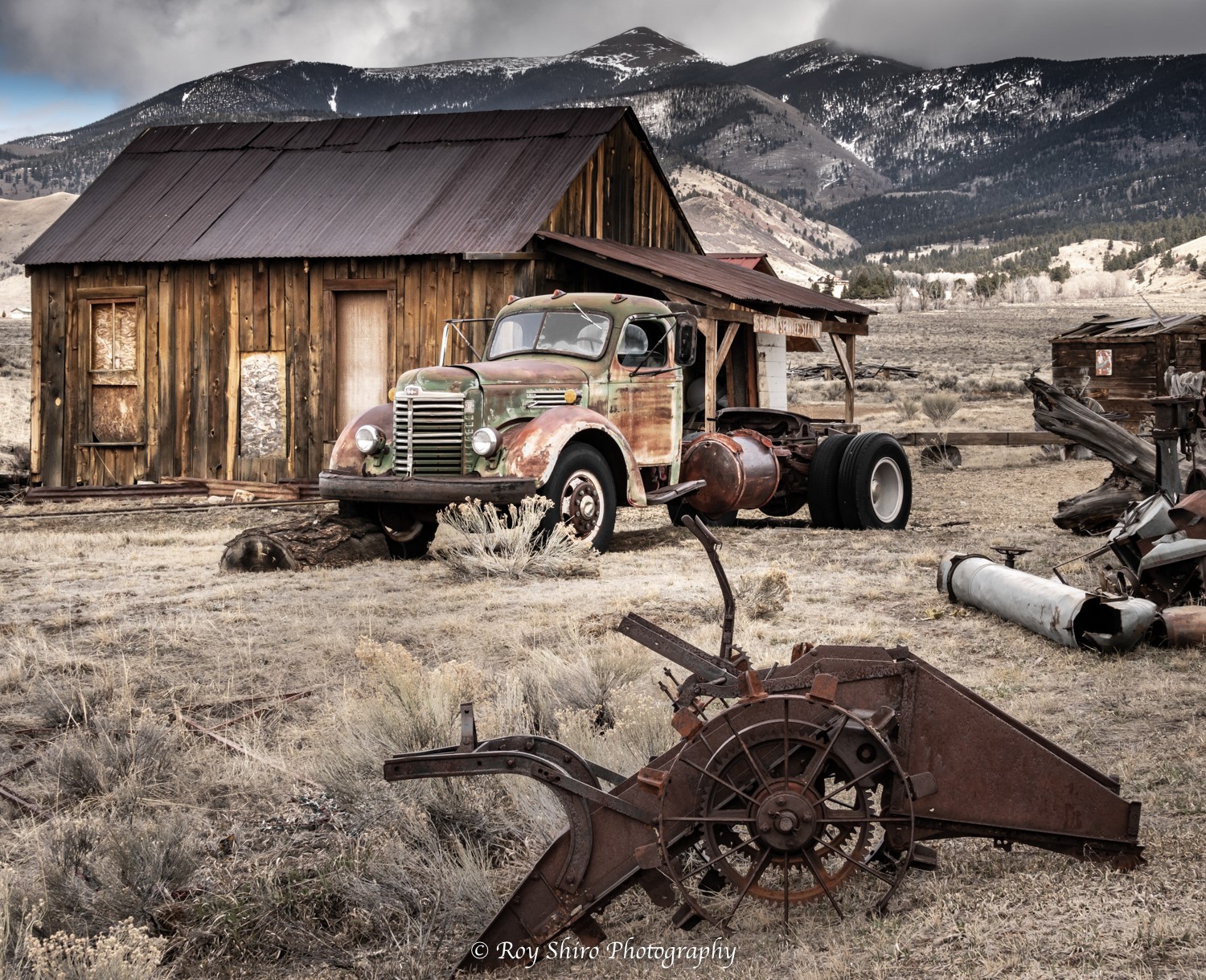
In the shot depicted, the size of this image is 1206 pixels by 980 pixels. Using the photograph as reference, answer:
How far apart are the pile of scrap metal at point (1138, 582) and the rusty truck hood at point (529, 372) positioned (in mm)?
3843

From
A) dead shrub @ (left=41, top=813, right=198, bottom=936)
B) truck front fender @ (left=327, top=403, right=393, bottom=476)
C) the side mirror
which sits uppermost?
the side mirror

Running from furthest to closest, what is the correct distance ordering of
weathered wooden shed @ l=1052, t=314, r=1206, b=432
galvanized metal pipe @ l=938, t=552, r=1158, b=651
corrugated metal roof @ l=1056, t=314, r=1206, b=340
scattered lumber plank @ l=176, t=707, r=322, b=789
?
weathered wooden shed @ l=1052, t=314, r=1206, b=432 → corrugated metal roof @ l=1056, t=314, r=1206, b=340 → galvanized metal pipe @ l=938, t=552, r=1158, b=651 → scattered lumber plank @ l=176, t=707, r=322, b=789

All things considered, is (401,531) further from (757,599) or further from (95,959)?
(95,959)

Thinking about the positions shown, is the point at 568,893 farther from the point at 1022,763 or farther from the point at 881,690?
the point at 1022,763

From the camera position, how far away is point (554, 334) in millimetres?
11836

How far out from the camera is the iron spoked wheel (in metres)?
3.56

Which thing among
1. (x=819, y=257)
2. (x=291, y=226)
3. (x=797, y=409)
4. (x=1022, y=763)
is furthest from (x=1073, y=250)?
(x=1022, y=763)

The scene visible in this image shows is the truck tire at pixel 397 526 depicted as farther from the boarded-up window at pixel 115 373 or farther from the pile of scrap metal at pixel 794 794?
the boarded-up window at pixel 115 373

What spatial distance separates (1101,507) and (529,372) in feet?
16.4

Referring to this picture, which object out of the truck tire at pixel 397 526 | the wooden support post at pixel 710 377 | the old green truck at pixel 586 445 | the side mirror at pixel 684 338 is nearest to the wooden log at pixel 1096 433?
the old green truck at pixel 586 445

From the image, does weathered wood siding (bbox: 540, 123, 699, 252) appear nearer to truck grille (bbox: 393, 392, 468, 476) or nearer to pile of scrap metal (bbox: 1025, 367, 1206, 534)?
truck grille (bbox: 393, 392, 468, 476)

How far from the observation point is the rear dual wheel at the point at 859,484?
1299 centimetres

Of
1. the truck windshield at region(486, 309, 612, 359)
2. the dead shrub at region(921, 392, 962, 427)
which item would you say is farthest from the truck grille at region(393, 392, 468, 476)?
the dead shrub at region(921, 392, 962, 427)

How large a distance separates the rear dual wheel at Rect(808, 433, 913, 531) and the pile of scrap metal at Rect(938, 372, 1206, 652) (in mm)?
3942
